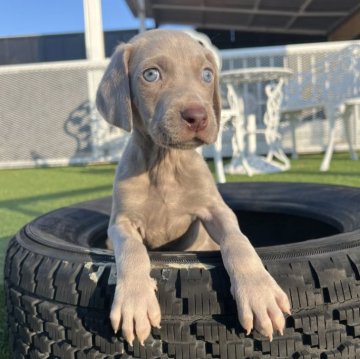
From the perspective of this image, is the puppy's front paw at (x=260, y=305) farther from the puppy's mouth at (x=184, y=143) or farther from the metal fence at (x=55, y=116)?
the metal fence at (x=55, y=116)

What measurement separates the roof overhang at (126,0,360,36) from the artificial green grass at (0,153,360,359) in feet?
22.6

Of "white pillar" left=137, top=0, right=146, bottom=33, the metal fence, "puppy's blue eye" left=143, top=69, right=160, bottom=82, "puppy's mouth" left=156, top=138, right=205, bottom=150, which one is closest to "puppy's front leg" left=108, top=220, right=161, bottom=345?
"puppy's mouth" left=156, top=138, right=205, bottom=150

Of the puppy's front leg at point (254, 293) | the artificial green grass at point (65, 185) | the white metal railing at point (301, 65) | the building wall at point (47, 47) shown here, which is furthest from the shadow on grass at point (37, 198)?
the building wall at point (47, 47)

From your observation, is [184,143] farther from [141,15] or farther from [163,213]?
[141,15]

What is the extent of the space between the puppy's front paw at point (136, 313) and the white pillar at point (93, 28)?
8862 mm

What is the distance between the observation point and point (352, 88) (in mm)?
6277

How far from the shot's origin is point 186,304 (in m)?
1.17

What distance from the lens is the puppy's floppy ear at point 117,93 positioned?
5.71 feet

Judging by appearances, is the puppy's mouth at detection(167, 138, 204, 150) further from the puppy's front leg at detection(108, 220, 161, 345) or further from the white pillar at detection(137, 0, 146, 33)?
the white pillar at detection(137, 0, 146, 33)

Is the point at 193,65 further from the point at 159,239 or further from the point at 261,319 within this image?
the point at 261,319

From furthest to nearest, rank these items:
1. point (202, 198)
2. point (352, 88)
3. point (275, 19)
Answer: point (275, 19) < point (352, 88) < point (202, 198)

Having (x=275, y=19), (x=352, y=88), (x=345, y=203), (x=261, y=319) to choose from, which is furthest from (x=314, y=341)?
(x=275, y=19)

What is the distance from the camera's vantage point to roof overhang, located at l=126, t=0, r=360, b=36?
12.9m

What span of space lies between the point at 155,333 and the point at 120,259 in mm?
259
